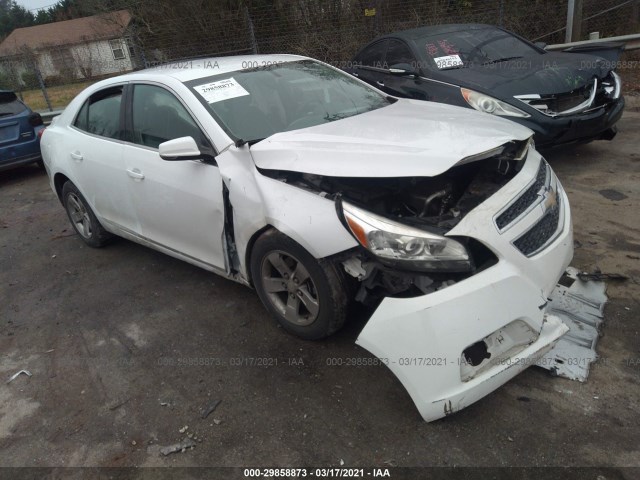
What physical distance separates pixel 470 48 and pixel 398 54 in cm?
88

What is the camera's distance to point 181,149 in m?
2.98

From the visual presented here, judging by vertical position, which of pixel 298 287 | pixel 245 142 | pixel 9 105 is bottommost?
pixel 298 287

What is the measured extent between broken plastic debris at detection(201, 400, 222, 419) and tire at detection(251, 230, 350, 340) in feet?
2.03

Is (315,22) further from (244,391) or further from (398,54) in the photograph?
(244,391)

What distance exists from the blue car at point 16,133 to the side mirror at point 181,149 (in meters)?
6.05

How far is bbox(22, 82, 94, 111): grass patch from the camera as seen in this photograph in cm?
1524

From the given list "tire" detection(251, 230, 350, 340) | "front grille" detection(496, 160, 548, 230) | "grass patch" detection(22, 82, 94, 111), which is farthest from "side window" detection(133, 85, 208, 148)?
"grass patch" detection(22, 82, 94, 111)

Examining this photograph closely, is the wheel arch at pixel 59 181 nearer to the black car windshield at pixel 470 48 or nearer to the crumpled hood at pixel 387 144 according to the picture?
the crumpled hood at pixel 387 144

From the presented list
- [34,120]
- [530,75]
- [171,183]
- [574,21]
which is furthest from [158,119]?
[574,21]

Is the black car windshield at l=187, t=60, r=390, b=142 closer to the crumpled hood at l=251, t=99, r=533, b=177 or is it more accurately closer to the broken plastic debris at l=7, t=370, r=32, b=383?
the crumpled hood at l=251, t=99, r=533, b=177

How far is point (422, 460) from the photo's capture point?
2227 millimetres

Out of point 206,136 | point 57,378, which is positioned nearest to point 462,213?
point 206,136

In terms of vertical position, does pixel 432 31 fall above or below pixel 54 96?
above

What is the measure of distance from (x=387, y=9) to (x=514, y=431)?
11129 mm
